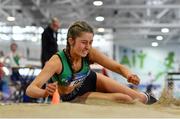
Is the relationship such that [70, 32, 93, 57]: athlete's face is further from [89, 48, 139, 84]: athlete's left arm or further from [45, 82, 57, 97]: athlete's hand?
[45, 82, 57, 97]: athlete's hand

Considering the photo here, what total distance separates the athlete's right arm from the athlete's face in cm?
16

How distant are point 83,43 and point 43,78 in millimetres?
382

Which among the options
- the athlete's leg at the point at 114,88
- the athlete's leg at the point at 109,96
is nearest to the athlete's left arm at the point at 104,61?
the athlete's leg at the point at 114,88

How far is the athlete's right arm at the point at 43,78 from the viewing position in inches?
107

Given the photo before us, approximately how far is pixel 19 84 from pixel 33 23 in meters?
12.0

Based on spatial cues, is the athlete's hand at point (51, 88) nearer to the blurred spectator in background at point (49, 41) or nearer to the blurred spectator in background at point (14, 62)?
the blurred spectator in background at point (49, 41)

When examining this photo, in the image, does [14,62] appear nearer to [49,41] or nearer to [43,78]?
[49,41]

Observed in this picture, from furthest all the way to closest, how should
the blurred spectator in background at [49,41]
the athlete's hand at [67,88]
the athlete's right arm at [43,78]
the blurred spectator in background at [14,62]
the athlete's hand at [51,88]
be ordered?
the blurred spectator in background at [14,62]
the blurred spectator in background at [49,41]
the athlete's hand at [67,88]
the athlete's right arm at [43,78]
the athlete's hand at [51,88]

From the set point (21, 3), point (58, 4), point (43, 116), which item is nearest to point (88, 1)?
point (58, 4)

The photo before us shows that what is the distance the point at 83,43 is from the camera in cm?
294

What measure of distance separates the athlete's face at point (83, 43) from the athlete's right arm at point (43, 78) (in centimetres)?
16

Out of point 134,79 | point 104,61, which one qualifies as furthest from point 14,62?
point 134,79

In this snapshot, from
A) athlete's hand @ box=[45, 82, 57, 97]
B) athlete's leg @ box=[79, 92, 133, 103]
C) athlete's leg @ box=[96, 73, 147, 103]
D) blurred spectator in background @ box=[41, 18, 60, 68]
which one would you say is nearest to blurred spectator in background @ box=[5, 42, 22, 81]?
blurred spectator in background @ box=[41, 18, 60, 68]

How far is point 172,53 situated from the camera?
2580 cm
